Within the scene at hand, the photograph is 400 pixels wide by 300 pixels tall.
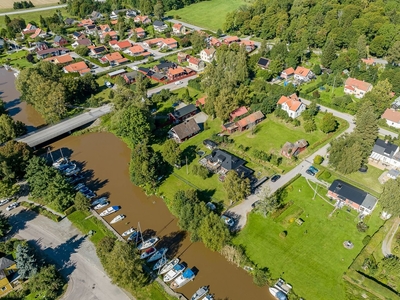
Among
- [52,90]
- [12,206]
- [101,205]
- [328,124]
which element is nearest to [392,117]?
[328,124]

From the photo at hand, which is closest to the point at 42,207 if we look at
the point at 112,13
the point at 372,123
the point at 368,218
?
the point at 368,218

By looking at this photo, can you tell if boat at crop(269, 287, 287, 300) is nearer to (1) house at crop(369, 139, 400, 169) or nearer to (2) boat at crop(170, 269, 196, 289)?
(2) boat at crop(170, 269, 196, 289)

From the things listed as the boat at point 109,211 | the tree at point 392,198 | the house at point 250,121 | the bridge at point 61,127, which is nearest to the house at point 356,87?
the house at point 250,121

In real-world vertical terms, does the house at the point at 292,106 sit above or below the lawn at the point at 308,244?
above

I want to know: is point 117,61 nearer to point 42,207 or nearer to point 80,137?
point 80,137

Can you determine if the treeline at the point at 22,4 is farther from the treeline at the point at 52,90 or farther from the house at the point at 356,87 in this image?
the house at the point at 356,87

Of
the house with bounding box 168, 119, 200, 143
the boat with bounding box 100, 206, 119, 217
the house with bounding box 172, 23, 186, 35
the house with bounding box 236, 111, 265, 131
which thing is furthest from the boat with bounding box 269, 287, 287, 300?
the house with bounding box 172, 23, 186, 35
